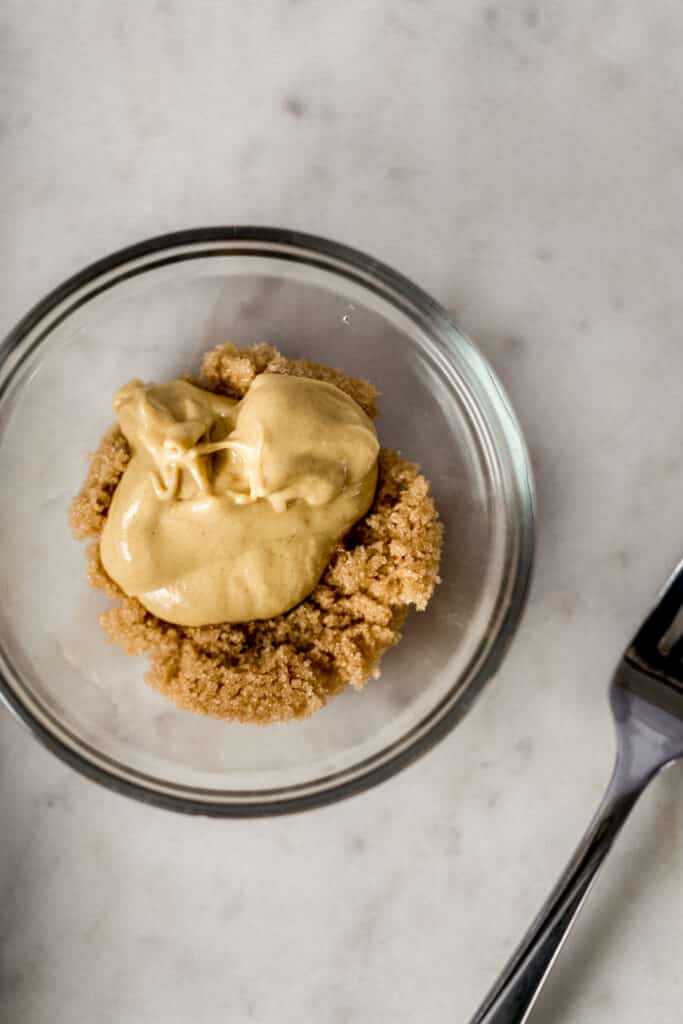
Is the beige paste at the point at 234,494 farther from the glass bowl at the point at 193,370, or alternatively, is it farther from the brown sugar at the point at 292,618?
the glass bowl at the point at 193,370

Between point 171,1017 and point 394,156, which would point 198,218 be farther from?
point 171,1017

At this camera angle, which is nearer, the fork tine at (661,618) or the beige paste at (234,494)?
the beige paste at (234,494)

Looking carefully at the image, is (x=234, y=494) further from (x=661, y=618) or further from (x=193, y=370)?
(x=661, y=618)

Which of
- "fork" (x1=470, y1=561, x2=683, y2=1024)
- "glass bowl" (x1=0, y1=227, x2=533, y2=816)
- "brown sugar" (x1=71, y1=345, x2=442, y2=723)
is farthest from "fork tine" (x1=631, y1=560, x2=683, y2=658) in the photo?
"brown sugar" (x1=71, y1=345, x2=442, y2=723)

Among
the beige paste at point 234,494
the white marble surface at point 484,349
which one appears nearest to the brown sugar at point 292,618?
the beige paste at point 234,494

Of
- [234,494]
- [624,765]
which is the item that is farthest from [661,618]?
[234,494]

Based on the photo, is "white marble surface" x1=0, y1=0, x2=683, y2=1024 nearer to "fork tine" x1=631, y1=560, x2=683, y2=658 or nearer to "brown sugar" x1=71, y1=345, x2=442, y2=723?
"fork tine" x1=631, y1=560, x2=683, y2=658

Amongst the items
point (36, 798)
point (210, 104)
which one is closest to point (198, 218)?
point (210, 104)
